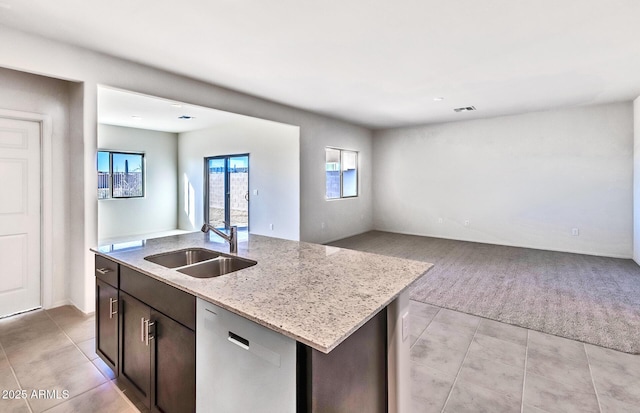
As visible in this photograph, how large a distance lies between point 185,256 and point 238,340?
116 centimetres

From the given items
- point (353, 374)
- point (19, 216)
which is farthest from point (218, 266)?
point (19, 216)

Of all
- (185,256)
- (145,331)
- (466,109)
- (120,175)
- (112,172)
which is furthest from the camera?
(120,175)

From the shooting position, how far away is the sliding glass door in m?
6.93

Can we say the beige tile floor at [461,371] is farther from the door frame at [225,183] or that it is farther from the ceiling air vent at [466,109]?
the door frame at [225,183]

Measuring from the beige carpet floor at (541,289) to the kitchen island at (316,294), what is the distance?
2030 millimetres

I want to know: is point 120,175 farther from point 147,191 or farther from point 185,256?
point 185,256

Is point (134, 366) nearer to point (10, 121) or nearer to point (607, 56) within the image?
point (10, 121)

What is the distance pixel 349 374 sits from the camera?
114 cm

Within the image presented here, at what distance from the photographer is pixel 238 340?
1.16 metres

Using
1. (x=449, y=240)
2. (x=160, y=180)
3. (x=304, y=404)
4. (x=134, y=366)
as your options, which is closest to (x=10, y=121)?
(x=134, y=366)

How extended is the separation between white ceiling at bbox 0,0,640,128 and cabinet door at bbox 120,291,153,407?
2.20 metres

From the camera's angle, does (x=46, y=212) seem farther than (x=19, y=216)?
Yes

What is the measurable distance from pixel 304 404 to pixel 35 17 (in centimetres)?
346

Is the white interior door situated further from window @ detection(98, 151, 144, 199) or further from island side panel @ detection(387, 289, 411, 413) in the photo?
window @ detection(98, 151, 144, 199)
